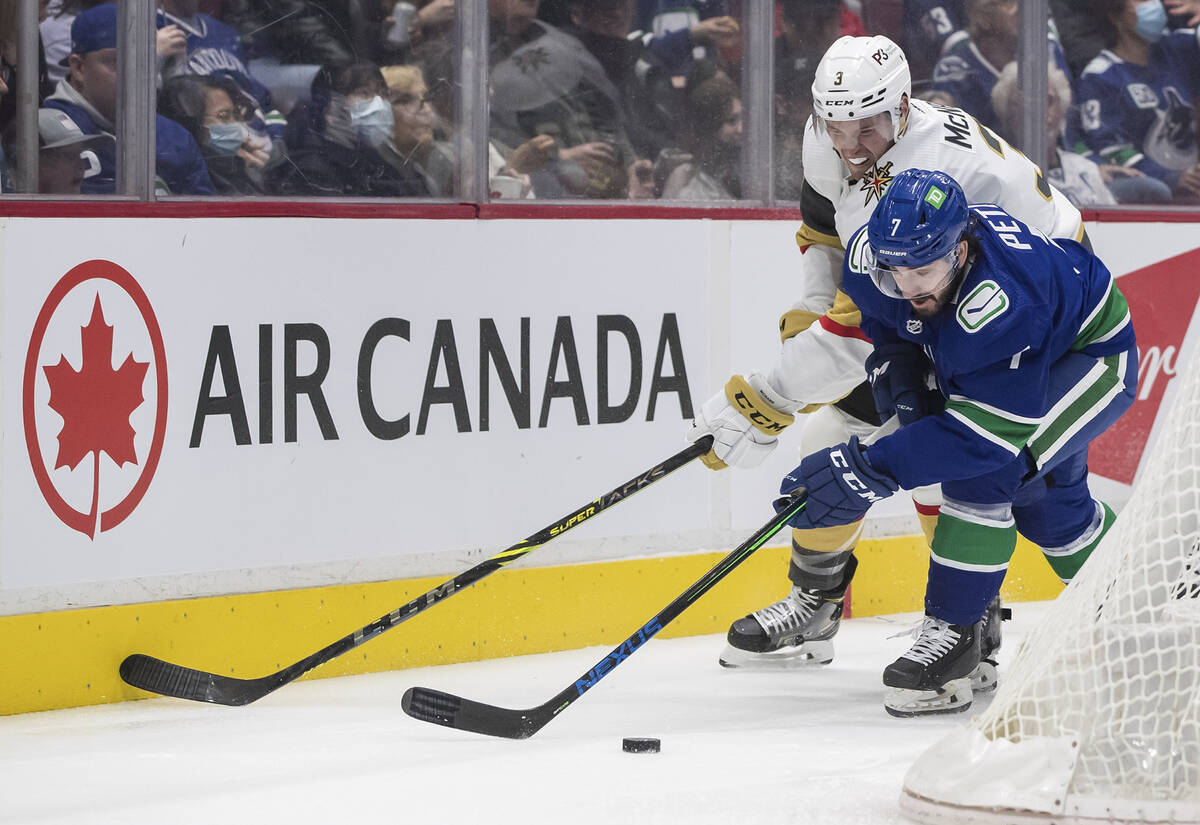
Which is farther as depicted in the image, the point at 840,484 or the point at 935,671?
the point at 935,671

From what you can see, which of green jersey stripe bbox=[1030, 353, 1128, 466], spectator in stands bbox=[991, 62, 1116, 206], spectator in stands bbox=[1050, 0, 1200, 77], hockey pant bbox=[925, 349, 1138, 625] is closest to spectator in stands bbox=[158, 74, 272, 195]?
hockey pant bbox=[925, 349, 1138, 625]

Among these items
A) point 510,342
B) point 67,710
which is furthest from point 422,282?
point 67,710

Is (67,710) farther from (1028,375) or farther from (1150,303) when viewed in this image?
(1150,303)

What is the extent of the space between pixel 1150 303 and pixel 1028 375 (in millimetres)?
2110

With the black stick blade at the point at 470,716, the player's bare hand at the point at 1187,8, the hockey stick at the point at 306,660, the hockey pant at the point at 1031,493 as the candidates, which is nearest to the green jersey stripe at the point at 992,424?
the hockey pant at the point at 1031,493

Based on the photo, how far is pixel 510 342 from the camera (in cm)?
375

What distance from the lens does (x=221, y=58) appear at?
3520mm

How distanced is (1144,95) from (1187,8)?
0.31 meters

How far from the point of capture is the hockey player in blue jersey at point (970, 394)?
2764 mm

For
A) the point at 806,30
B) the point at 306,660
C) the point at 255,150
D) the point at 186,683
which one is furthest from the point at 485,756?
the point at 806,30

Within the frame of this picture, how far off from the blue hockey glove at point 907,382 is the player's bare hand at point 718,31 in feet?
4.61

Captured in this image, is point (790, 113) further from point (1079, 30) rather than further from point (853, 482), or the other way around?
point (853, 482)

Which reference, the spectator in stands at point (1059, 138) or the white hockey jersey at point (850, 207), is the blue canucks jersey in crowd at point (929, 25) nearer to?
the spectator in stands at point (1059, 138)

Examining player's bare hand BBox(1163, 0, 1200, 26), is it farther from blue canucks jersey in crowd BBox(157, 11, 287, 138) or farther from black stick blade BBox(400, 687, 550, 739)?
black stick blade BBox(400, 687, 550, 739)
